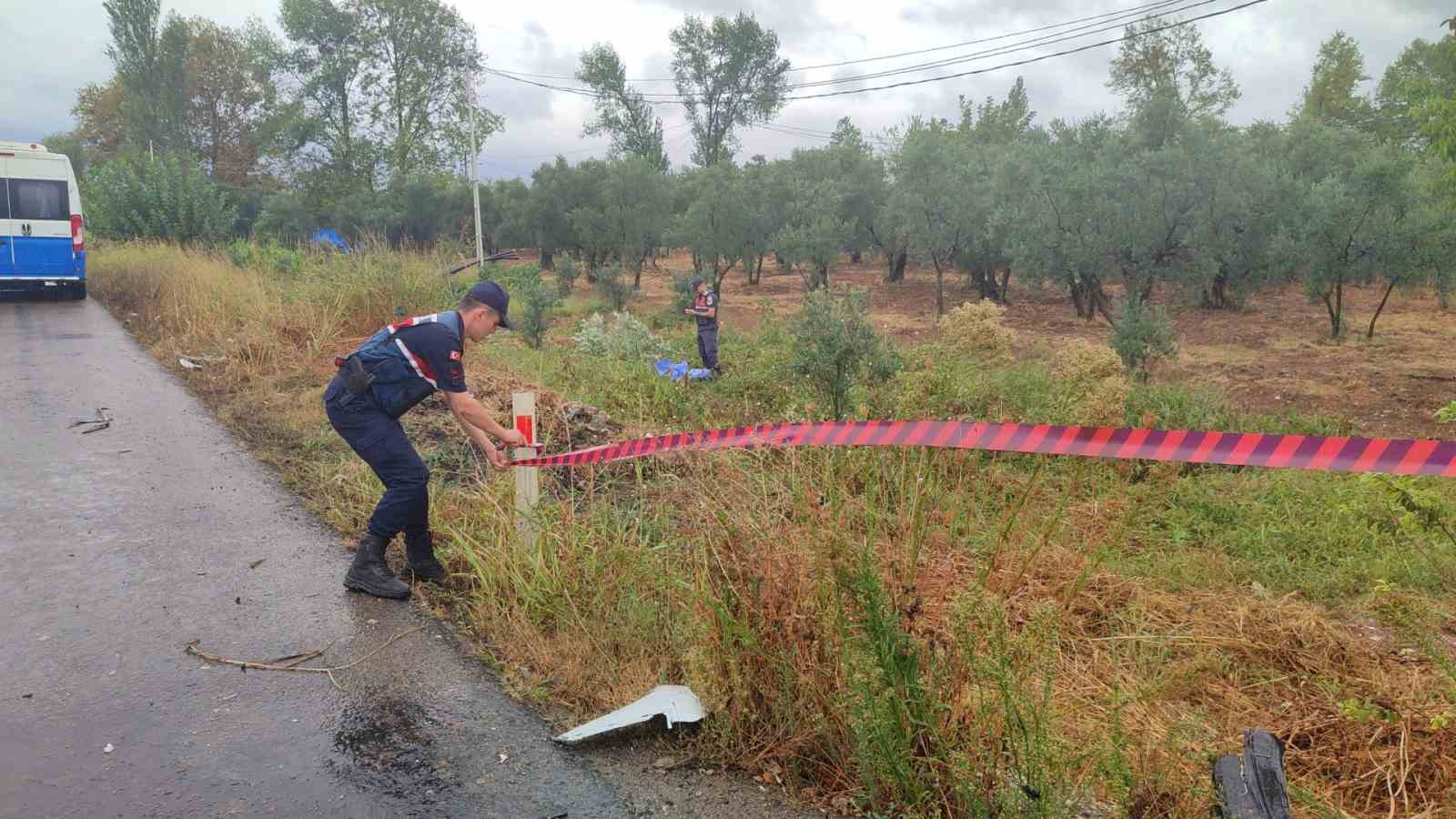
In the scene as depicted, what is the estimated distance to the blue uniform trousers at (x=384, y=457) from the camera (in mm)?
4508

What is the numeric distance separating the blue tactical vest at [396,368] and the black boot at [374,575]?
64 cm

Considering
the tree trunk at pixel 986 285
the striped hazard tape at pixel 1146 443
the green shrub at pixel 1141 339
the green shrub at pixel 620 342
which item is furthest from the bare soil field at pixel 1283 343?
the striped hazard tape at pixel 1146 443

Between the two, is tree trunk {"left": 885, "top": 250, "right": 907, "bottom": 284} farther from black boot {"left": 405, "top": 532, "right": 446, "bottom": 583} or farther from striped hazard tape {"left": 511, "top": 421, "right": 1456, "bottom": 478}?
striped hazard tape {"left": 511, "top": 421, "right": 1456, "bottom": 478}

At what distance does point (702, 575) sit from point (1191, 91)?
4530cm

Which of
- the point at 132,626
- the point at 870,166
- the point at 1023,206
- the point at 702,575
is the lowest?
the point at 132,626

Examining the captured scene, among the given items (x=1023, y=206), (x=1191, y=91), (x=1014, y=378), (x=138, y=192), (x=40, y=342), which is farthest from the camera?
(x=1191, y=91)

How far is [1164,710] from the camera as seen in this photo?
10.7 ft

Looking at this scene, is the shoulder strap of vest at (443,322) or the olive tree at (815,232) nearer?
the shoulder strap of vest at (443,322)

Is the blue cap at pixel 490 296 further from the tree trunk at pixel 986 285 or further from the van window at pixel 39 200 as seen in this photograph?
the tree trunk at pixel 986 285

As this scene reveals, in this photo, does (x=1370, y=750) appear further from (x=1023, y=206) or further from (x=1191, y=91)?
(x=1191, y=91)

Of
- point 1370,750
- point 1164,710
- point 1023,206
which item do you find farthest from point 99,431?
point 1023,206

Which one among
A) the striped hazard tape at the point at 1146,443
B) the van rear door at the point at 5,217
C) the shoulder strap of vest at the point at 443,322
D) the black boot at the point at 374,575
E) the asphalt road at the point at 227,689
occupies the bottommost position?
the asphalt road at the point at 227,689

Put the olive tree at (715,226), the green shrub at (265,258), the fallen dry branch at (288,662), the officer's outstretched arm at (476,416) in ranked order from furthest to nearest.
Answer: the olive tree at (715,226)
the green shrub at (265,258)
the officer's outstretched arm at (476,416)
the fallen dry branch at (288,662)

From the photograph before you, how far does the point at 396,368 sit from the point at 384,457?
1.40 ft
